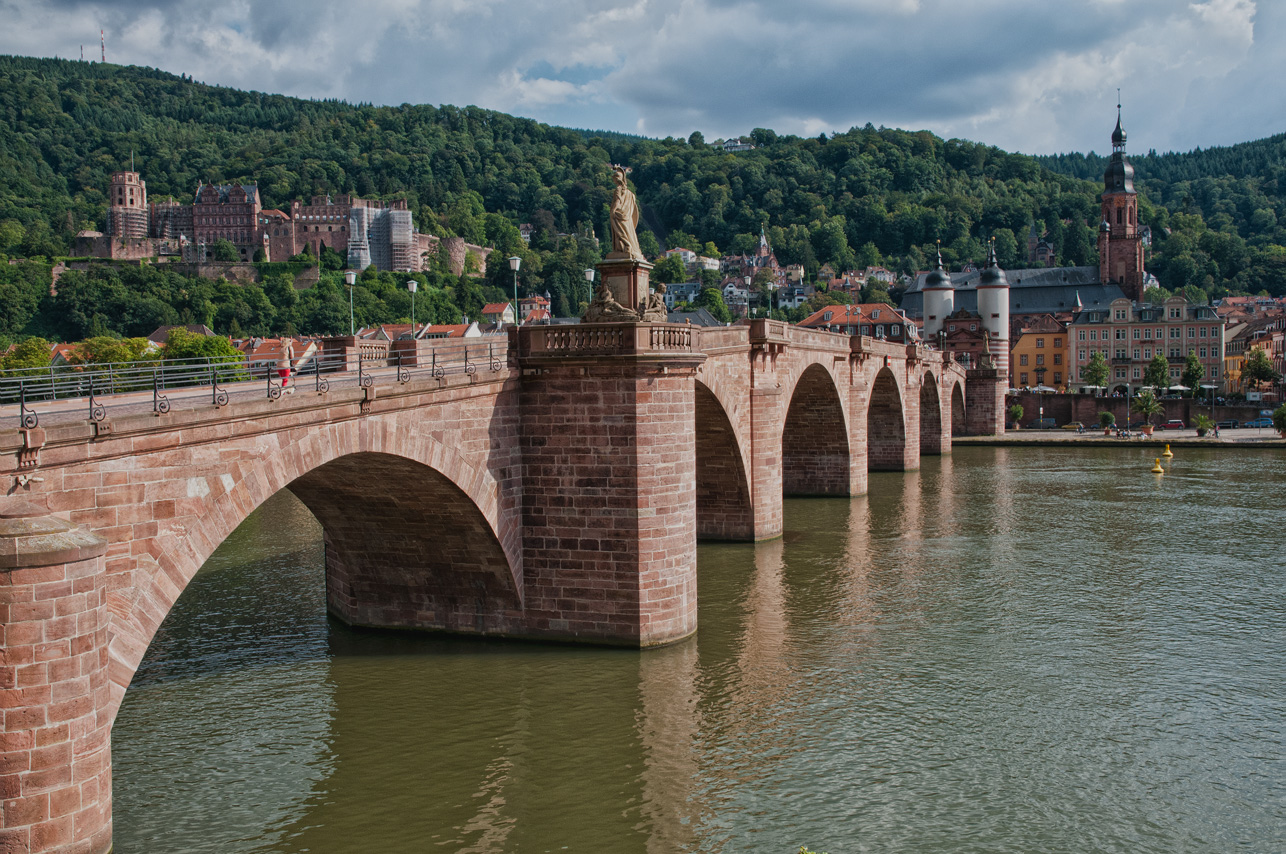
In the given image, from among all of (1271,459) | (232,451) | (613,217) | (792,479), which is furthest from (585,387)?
(1271,459)

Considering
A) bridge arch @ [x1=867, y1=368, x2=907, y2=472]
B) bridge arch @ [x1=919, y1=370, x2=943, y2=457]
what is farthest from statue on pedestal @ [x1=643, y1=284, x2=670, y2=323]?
bridge arch @ [x1=919, y1=370, x2=943, y2=457]

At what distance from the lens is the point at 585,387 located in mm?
22328

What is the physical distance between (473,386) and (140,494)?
815cm

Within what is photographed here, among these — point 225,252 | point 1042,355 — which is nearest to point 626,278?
point 1042,355

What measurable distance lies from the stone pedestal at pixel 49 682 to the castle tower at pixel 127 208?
7313 inches

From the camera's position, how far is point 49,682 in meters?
11.6

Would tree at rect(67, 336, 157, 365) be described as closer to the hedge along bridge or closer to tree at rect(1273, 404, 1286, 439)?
the hedge along bridge

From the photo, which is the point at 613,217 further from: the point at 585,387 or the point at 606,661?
the point at 606,661

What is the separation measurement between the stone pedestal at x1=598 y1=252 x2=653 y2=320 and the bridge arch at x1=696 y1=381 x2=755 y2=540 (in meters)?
9.71

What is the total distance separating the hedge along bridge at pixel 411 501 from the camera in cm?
1173

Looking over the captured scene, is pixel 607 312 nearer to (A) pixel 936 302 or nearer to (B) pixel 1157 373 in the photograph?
(B) pixel 1157 373

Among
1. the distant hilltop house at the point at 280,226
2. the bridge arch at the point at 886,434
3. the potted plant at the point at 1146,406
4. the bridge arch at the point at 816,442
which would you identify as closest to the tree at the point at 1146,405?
the potted plant at the point at 1146,406

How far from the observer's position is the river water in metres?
15.3

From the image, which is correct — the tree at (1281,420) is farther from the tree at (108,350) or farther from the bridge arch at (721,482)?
the tree at (108,350)
